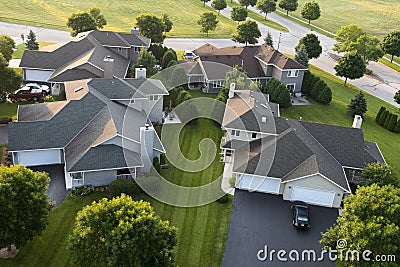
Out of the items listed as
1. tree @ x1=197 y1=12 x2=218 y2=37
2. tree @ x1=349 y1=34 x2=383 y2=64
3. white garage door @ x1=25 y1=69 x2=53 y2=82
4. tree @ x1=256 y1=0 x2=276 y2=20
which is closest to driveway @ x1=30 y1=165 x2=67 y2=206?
white garage door @ x1=25 y1=69 x2=53 y2=82

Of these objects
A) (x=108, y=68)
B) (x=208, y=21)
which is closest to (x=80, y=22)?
(x=108, y=68)

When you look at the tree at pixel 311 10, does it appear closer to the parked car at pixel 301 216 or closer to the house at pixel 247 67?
the house at pixel 247 67

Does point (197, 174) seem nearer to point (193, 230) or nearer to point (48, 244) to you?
point (193, 230)

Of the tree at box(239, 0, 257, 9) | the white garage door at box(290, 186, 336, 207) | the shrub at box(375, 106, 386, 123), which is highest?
the tree at box(239, 0, 257, 9)

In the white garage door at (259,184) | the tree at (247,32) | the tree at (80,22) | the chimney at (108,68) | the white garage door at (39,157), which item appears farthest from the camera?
the tree at (247,32)

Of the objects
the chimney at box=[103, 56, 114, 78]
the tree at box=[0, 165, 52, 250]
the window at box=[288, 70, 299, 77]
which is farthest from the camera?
the window at box=[288, 70, 299, 77]

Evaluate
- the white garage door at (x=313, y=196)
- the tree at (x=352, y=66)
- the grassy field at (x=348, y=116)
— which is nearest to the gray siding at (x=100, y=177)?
the white garage door at (x=313, y=196)

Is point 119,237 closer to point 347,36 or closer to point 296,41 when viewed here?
point 347,36

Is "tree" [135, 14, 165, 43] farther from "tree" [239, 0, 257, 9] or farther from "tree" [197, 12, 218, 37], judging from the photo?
"tree" [239, 0, 257, 9]
